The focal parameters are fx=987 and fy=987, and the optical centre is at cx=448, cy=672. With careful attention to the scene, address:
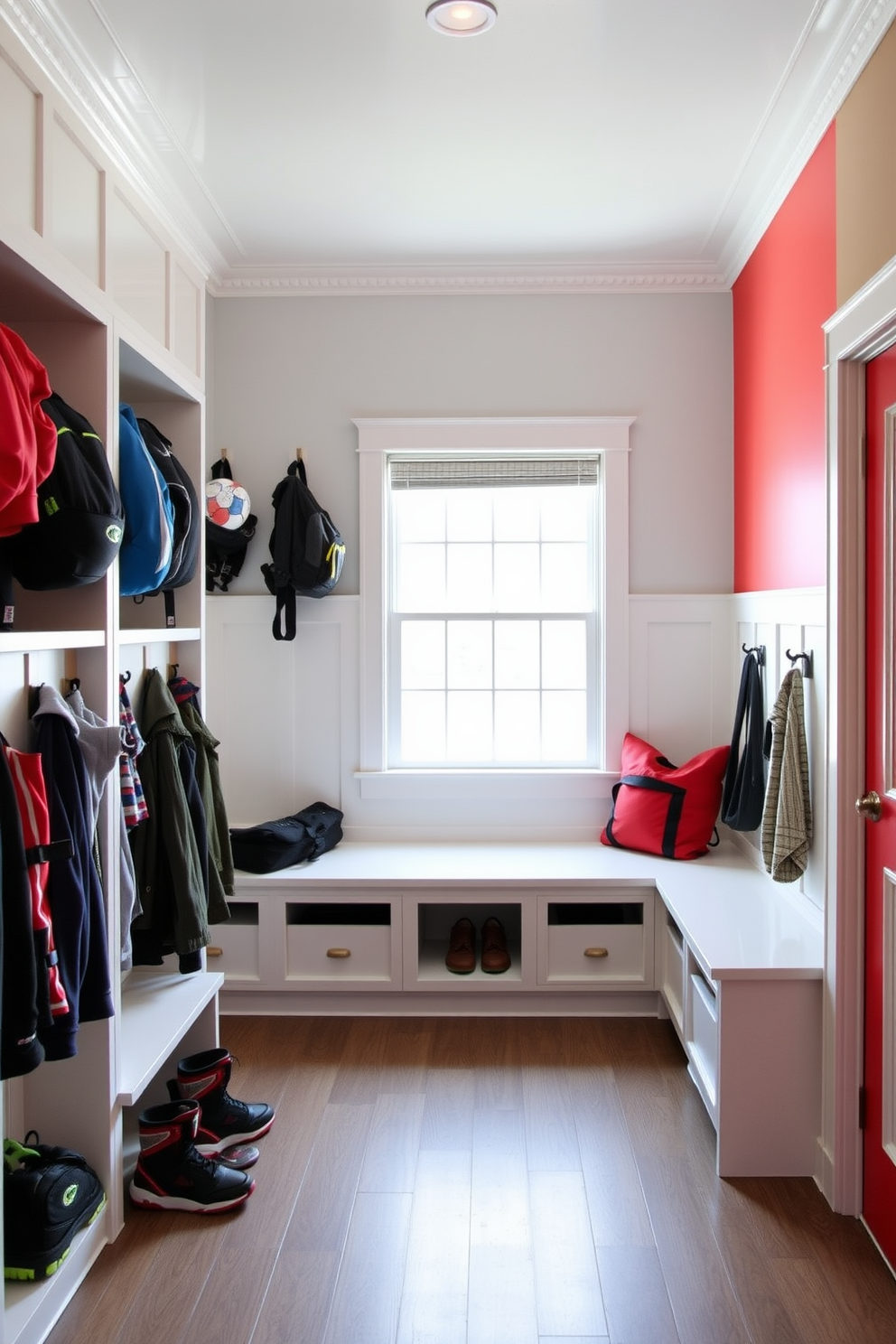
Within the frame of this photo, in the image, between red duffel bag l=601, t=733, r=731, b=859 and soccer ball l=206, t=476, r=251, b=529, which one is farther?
soccer ball l=206, t=476, r=251, b=529

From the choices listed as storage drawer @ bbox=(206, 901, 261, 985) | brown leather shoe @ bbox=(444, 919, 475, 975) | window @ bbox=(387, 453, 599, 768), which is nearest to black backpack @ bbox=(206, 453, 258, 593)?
window @ bbox=(387, 453, 599, 768)

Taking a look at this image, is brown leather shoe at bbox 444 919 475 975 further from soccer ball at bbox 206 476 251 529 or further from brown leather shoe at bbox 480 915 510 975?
soccer ball at bbox 206 476 251 529

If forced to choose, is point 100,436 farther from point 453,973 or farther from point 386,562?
point 453,973

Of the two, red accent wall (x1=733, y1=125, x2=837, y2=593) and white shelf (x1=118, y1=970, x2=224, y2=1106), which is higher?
red accent wall (x1=733, y1=125, x2=837, y2=593)

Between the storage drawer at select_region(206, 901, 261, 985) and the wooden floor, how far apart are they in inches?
17.5

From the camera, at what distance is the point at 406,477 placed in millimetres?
4078

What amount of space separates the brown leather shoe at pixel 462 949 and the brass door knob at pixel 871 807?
66.5 inches

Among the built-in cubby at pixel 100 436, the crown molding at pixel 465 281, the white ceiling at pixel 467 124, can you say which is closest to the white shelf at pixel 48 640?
the built-in cubby at pixel 100 436

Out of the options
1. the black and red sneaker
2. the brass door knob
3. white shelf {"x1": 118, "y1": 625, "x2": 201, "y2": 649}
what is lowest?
the black and red sneaker

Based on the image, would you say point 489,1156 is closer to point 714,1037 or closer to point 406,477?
point 714,1037

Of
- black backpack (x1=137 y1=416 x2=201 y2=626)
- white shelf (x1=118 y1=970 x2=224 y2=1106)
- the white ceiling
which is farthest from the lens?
black backpack (x1=137 y1=416 x2=201 y2=626)

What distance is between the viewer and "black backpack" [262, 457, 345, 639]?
3793 mm

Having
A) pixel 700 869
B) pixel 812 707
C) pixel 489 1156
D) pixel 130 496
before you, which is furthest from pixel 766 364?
pixel 489 1156

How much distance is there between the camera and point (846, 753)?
7.73ft
